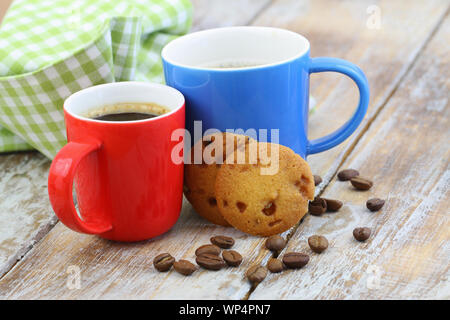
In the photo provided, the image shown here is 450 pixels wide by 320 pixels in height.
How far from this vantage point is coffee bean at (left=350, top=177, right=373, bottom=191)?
1.02 meters


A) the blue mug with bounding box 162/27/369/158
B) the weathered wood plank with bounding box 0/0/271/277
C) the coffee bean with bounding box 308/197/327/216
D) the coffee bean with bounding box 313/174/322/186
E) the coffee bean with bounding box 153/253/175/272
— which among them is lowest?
the weathered wood plank with bounding box 0/0/271/277

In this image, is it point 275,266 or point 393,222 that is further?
point 393,222

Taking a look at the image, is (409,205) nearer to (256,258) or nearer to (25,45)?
(256,258)

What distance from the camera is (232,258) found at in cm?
84

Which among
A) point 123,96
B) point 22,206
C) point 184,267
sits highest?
point 123,96

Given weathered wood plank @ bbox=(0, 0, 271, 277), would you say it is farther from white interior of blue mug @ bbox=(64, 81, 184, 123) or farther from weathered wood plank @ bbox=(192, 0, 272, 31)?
weathered wood plank @ bbox=(192, 0, 272, 31)

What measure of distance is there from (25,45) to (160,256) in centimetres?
49

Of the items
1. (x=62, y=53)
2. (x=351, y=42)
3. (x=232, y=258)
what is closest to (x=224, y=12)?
(x=351, y=42)

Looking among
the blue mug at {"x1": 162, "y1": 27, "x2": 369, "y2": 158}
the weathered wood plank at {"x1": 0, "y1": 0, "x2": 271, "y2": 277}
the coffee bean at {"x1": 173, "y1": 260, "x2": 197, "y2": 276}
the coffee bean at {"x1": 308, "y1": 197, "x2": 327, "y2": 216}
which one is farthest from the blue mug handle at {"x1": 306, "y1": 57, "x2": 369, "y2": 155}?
the weathered wood plank at {"x1": 0, "y1": 0, "x2": 271, "y2": 277}

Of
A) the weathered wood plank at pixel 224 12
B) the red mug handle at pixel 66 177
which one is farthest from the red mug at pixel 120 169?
the weathered wood plank at pixel 224 12

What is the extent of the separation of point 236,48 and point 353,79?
0.19m

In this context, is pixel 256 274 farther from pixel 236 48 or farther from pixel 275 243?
pixel 236 48
